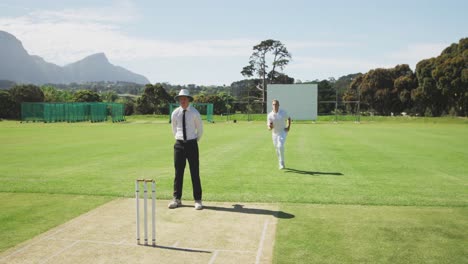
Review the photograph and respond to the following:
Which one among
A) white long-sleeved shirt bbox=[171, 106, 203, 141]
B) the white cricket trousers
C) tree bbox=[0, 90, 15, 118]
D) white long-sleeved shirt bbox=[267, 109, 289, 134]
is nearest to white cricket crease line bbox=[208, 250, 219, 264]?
white long-sleeved shirt bbox=[171, 106, 203, 141]

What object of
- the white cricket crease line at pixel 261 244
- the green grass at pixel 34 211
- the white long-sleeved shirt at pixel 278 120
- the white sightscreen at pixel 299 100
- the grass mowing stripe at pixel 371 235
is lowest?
the green grass at pixel 34 211

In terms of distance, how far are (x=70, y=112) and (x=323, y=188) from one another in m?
53.7

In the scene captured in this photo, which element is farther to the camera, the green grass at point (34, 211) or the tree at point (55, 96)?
the tree at point (55, 96)

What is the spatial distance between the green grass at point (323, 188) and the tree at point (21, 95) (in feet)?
172

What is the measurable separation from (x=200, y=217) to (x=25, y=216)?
3082 millimetres

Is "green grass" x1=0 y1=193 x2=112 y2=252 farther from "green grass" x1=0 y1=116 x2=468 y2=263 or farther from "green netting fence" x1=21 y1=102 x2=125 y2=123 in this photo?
"green netting fence" x1=21 y1=102 x2=125 y2=123

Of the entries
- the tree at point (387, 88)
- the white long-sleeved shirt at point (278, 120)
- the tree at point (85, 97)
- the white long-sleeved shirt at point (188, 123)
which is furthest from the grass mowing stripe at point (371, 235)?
the tree at point (85, 97)

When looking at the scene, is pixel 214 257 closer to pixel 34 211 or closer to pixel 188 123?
pixel 188 123

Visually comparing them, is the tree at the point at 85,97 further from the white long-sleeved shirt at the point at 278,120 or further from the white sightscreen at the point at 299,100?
the white long-sleeved shirt at the point at 278,120

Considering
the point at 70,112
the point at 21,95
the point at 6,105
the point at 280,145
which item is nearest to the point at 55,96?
the point at 21,95

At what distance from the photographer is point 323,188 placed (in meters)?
9.27

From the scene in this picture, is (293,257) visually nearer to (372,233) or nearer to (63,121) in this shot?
(372,233)

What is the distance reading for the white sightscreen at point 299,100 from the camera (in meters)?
55.7

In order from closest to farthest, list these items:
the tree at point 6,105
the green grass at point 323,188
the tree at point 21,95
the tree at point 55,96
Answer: the green grass at point 323,188
the tree at point 6,105
the tree at point 21,95
the tree at point 55,96
